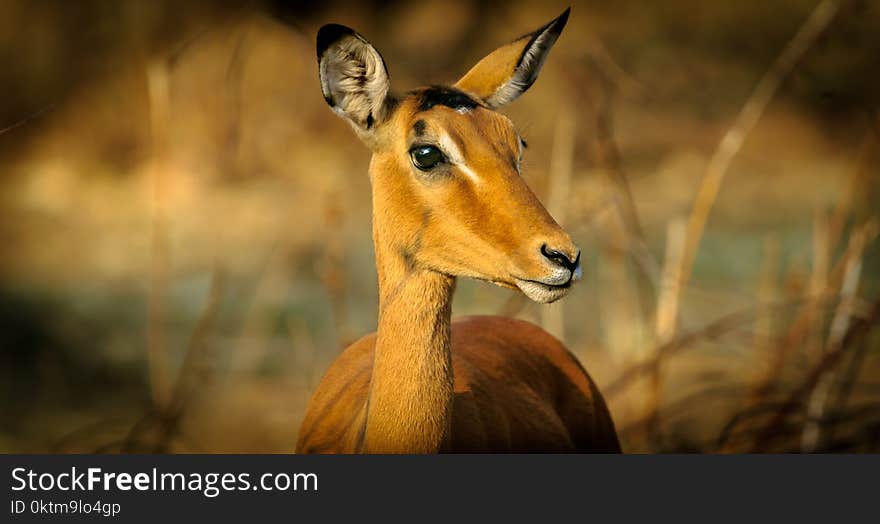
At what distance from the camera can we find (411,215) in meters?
3.52

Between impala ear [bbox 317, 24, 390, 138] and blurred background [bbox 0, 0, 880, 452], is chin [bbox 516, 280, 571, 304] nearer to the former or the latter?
impala ear [bbox 317, 24, 390, 138]

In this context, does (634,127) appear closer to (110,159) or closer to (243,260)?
(243,260)

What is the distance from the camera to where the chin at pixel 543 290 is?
127 inches

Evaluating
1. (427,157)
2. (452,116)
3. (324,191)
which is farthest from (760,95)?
(427,157)

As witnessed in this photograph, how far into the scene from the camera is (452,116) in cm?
354

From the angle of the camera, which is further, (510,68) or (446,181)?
(510,68)

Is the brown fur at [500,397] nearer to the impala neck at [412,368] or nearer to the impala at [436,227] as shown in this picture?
the impala at [436,227]

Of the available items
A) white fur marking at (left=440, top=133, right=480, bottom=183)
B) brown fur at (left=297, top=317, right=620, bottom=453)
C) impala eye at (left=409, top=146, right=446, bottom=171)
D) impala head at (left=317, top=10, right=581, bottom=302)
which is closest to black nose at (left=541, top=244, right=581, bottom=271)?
impala head at (left=317, top=10, right=581, bottom=302)

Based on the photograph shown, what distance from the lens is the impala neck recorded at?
3359 millimetres

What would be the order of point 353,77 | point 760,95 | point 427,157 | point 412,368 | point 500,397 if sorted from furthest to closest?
point 760,95 < point 500,397 < point 353,77 < point 427,157 < point 412,368

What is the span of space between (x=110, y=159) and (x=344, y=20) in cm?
167

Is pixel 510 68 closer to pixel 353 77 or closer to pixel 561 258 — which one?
pixel 353 77

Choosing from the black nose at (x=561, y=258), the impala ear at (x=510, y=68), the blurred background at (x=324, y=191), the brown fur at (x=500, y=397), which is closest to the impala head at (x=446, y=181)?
the black nose at (x=561, y=258)

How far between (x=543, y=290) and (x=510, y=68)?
1.03m
